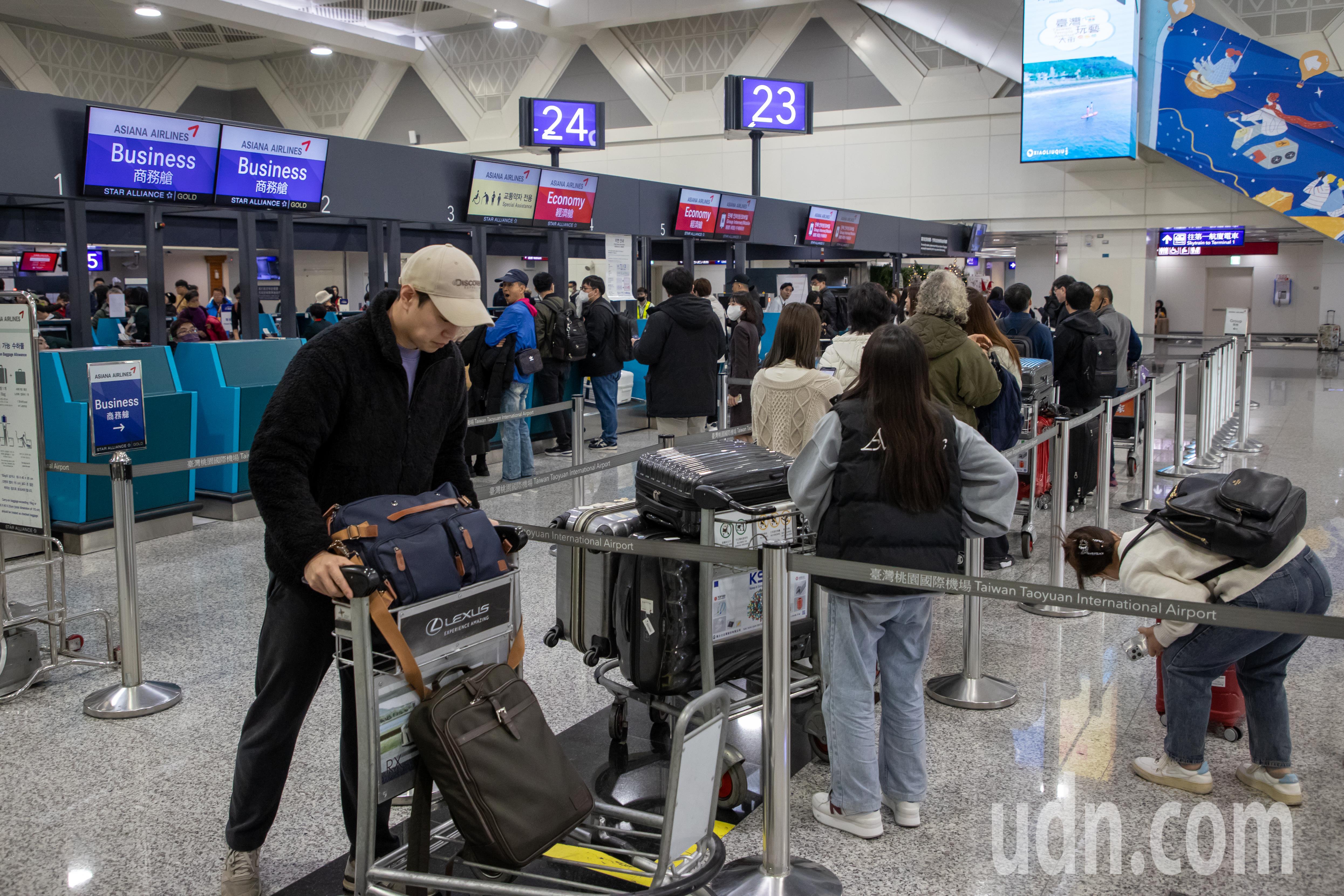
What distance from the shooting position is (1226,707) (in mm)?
3672

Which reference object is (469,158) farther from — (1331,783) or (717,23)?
(717,23)

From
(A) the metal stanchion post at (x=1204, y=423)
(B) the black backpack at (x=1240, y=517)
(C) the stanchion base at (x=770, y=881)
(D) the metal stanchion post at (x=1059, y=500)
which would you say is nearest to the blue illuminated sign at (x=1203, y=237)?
(A) the metal stanchion post at (x=1204, y=423)

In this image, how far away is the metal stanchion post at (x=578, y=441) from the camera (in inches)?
239

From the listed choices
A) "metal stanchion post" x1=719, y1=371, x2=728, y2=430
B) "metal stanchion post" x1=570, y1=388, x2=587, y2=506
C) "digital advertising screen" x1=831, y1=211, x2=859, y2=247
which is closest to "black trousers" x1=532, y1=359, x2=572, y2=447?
"metal stanchion post" x1=719, y1=371, x2=728, y2=430

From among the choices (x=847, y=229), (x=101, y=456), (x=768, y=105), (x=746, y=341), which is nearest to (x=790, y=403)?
(x=101, y=456)

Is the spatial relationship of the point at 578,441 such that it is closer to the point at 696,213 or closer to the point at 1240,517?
the point at 1240,517

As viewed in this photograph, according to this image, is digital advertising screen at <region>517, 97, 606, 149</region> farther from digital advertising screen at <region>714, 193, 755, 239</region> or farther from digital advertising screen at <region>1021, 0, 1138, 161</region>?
digital advertising screen at <region>1021, 0, 1138, 161</region>

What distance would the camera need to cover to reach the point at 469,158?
9.79m

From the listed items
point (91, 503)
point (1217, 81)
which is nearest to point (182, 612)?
point (91, 503)

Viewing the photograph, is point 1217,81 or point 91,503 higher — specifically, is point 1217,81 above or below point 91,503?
above

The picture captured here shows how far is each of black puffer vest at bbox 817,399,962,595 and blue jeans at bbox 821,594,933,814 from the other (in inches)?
4.4

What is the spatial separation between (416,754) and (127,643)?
88.1 inches

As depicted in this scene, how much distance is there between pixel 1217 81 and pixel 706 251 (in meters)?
11.2

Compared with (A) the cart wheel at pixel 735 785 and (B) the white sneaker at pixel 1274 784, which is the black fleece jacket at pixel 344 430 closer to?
(A) the cart wheel at pixel 735 785
